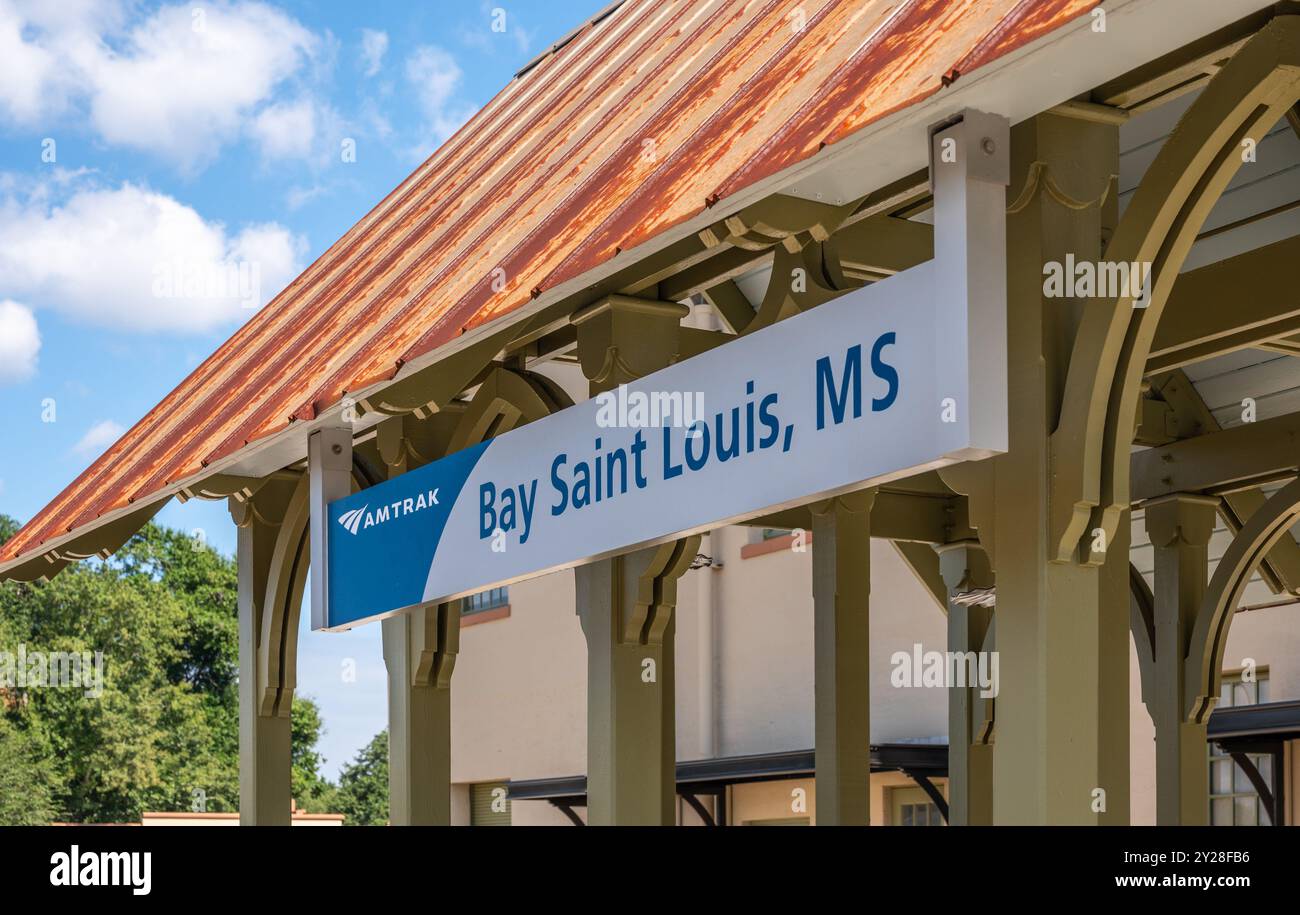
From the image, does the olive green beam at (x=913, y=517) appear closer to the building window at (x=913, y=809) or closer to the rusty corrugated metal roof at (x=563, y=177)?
the rusty corrugated metal roof at (x=563, y=177)

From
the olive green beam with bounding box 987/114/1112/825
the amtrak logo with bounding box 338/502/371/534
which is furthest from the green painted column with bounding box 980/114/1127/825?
the amtrak logo with bounding box 338/502/371/534

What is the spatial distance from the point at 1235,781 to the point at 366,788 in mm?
51497

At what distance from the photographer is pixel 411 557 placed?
21.7ft

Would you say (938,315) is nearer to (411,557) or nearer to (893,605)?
(411,557)

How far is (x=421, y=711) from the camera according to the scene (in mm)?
9172

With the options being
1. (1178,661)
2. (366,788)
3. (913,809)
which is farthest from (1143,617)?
(366,788)

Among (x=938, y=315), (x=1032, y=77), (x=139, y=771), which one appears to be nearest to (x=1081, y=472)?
(x=938, y=315)

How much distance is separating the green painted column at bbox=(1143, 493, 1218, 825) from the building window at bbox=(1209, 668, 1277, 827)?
4.87 m

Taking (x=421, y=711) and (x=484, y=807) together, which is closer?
(x=421, y=711)

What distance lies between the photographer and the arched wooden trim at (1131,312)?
4.49m

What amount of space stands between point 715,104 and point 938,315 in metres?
1.90

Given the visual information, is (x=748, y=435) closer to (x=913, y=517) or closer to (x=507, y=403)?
(x=507, y=403)

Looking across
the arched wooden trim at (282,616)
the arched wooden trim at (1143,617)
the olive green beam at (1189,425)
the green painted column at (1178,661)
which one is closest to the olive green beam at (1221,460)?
the olive green beam at (1189,425)

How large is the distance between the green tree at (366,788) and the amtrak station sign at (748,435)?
52.9 meters
